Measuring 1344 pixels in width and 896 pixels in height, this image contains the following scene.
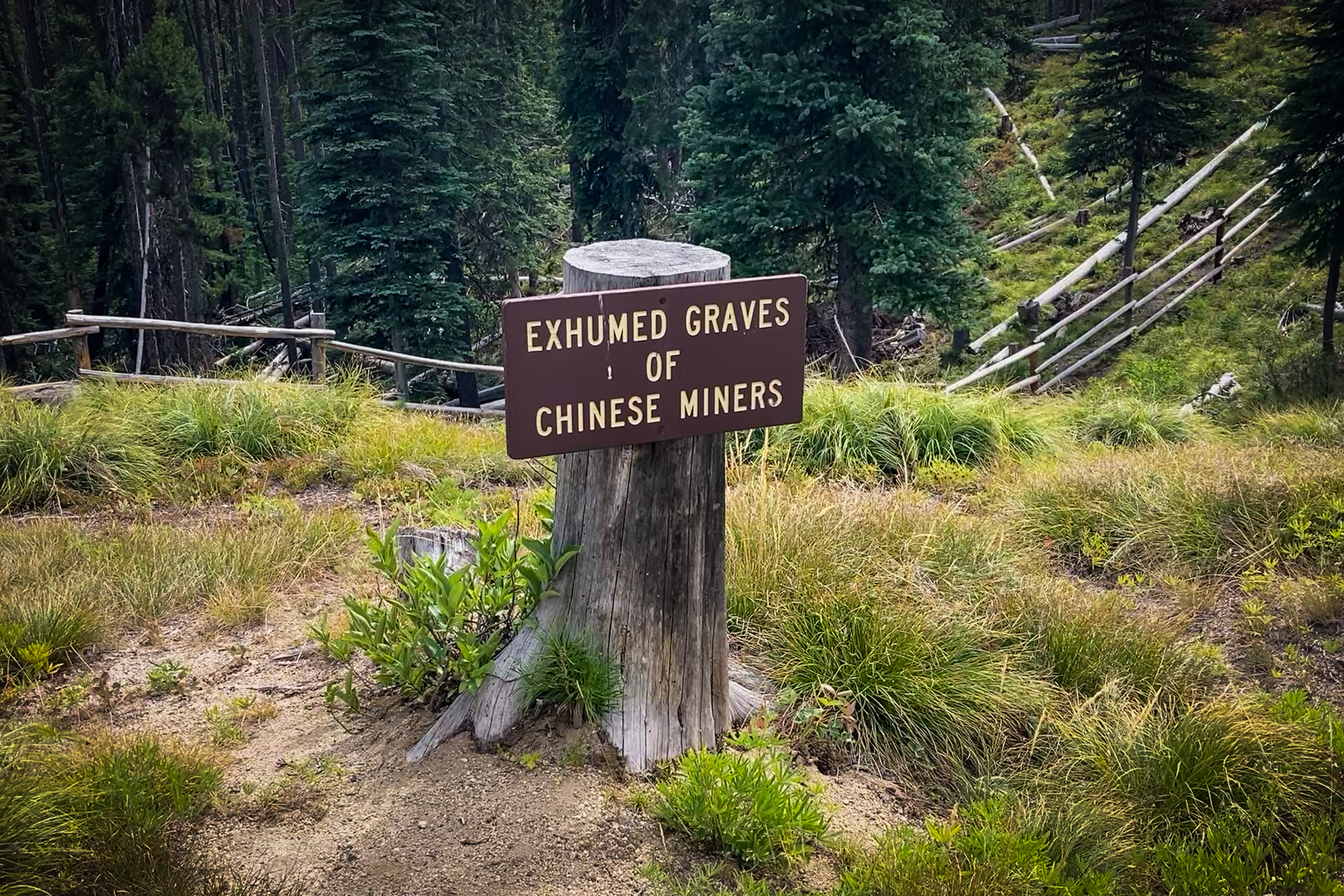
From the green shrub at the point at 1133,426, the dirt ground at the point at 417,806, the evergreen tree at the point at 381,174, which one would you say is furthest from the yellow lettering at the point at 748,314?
the evergreen tree at the point at 381,174

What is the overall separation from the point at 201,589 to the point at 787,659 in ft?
10.7

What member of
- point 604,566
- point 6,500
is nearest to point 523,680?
point 604,566

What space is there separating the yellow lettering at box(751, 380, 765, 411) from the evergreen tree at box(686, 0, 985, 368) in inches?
446

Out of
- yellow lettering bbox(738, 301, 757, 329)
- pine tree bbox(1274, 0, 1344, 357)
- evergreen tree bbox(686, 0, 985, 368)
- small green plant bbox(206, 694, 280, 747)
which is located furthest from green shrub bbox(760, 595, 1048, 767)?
pine tree bbox(1274, 0, 1344, 357)

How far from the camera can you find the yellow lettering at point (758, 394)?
3.53 metres

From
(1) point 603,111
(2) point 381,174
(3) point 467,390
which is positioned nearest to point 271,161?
(2) point 381,174

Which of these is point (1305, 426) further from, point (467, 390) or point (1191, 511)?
point (467, 390)

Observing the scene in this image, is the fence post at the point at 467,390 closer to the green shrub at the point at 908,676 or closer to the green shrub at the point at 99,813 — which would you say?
the green shrub at the point at 908,676

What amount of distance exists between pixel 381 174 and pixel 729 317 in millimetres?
18269

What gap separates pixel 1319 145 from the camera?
13.4 m

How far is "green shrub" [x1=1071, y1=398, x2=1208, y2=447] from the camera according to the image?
874cm

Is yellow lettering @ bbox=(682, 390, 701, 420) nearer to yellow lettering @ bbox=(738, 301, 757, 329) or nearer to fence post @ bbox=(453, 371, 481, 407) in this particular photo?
yellow lettering @ bbox=(738, 301, 757, 329)

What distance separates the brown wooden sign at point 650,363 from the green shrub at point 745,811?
1163 millimetres

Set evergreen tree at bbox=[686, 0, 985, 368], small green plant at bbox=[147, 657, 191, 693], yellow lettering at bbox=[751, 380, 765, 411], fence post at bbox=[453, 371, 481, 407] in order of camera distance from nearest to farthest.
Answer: yellow lettering at bbox=[751, 380, 765, 411], small green plant at bbox=[147, 657, 191, 693], evergreen tree at bbox=[686, 0, 985, 368], fence post at bbox=[453, 371, 481, 407]
